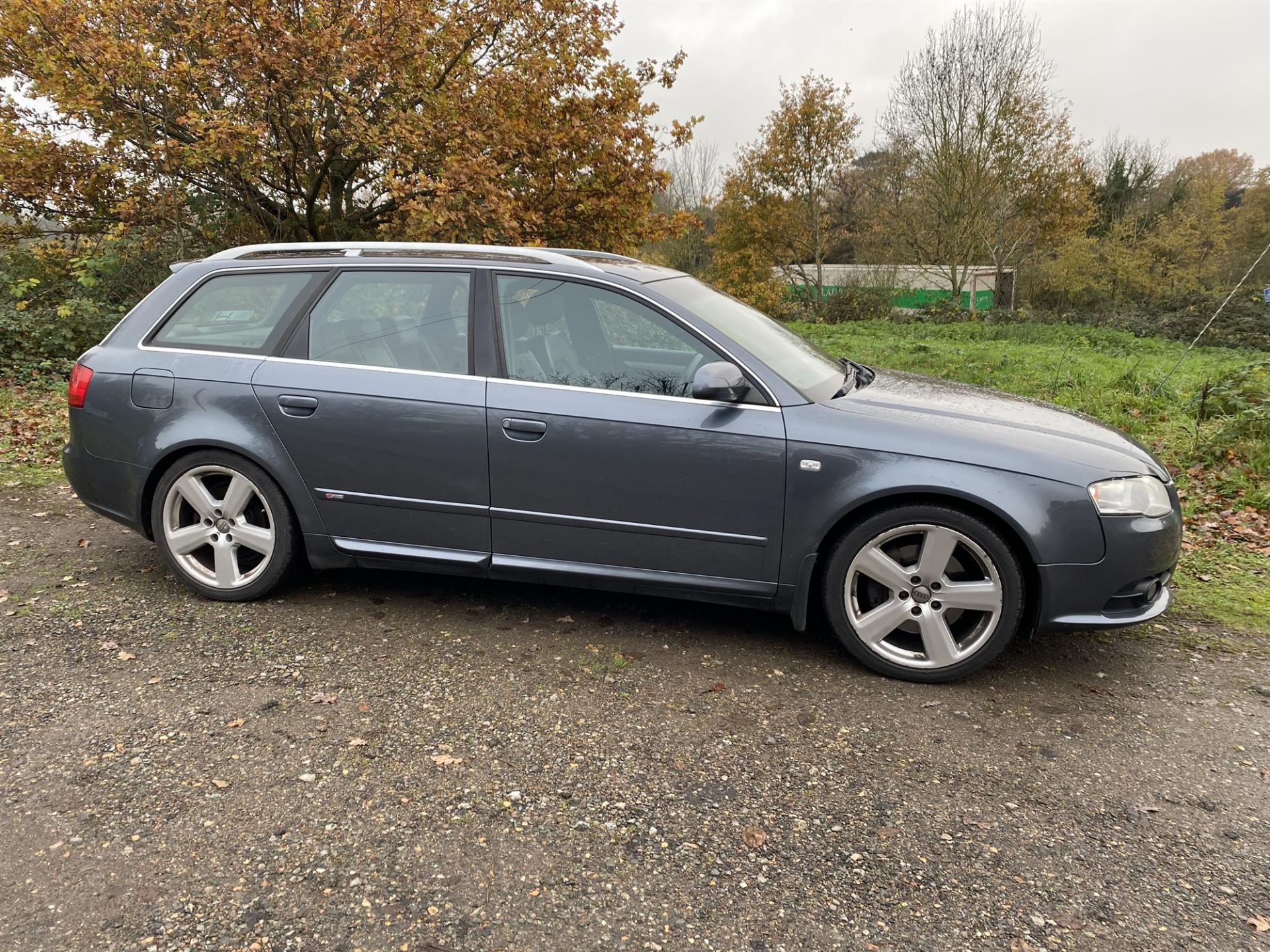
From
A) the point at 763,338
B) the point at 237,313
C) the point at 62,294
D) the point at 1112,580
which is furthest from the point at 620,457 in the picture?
the point at 62,294

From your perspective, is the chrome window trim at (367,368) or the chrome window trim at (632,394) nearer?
the chrome window trim at (632,394)

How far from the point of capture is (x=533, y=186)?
12383mm

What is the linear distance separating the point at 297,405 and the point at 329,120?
8549 mm

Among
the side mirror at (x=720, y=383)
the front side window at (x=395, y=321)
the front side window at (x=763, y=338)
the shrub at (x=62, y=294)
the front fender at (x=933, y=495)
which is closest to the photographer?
the front fender at (x=933, y=495)

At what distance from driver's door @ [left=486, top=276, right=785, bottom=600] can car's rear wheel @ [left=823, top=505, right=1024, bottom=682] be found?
1.08 feet

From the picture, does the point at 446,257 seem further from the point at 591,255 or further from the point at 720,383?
the point at 720,383

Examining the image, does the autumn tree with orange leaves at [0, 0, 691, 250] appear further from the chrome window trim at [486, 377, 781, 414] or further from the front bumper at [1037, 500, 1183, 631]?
the front bumper at [1037, 500, 1183, 631]

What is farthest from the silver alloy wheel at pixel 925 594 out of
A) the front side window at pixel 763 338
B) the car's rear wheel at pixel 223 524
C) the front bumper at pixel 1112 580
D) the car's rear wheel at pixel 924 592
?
the car's rear wheel at pixel 223 524

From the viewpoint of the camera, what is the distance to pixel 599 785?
273 cm

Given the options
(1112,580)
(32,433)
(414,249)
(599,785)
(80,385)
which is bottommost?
(599,785)

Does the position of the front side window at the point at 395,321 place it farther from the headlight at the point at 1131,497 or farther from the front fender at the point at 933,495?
the headlight at the point at 1131,497

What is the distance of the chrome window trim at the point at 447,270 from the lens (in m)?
3.54

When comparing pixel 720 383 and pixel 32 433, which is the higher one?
pixel 720 383

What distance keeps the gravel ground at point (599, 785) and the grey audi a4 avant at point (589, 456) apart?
1.09 ft
